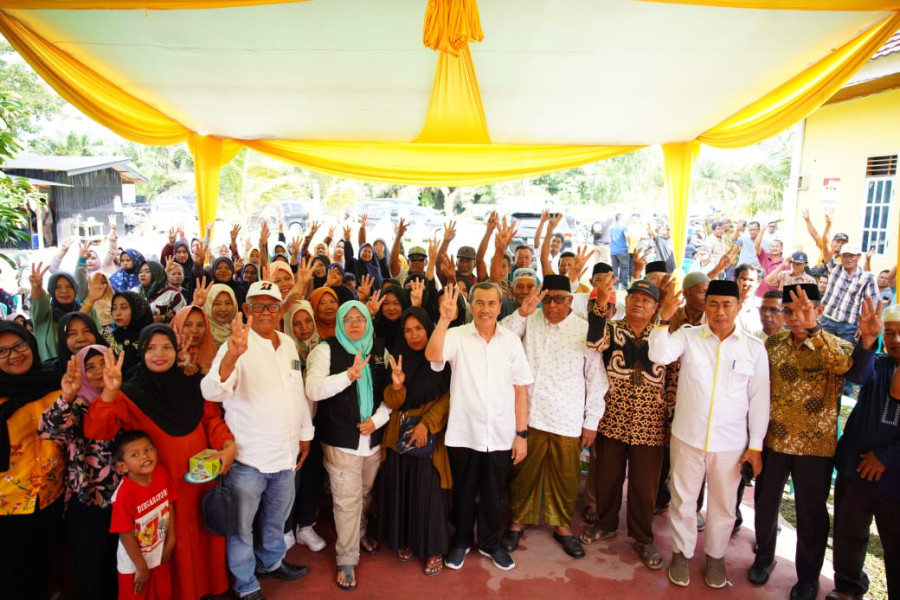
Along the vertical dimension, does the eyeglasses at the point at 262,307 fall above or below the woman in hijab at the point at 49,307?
above

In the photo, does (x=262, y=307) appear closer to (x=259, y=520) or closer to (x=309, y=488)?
(x=259, y=520)

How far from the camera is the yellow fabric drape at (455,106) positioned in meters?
4.20

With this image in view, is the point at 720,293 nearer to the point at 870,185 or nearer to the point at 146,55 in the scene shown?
the point at 146,55

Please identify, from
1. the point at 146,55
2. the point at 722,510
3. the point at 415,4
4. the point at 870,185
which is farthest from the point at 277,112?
the point at 870,185

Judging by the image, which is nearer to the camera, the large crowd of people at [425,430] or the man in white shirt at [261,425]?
the large crowd of people at [425,430]

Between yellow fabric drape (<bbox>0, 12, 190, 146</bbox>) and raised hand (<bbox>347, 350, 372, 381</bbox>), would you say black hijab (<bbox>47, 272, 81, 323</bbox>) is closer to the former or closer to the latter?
yellow fabric drape (<bbox>0, 12, 190, 146</bbox>)

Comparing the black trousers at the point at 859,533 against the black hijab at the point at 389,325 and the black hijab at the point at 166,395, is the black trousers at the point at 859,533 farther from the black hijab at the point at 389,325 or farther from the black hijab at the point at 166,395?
the black hijab at the point at 166,395

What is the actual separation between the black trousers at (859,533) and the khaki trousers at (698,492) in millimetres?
523

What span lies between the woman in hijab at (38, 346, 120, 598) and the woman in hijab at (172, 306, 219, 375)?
1.83 ft

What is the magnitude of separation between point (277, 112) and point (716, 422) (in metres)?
4.99

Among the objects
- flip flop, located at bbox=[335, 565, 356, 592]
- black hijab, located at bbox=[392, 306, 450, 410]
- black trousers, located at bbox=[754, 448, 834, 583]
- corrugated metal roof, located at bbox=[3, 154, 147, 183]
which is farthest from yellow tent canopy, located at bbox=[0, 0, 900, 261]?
corrugated metal roof, located at bbox=[3, 154, 147, 183]

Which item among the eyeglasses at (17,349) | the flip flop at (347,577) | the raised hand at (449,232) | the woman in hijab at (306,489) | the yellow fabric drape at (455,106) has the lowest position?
the flip flop at (347,577)

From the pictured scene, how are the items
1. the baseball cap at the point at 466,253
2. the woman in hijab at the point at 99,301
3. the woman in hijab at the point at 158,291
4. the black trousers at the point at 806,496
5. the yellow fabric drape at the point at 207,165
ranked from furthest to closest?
the yellow fabric drape at the point at 207,165, the baseball cap at the point at 466,253, the woman in hijab at the point at 158,291, the woman in hijab at the point at 99,301, the black trousers at the point at 806,496

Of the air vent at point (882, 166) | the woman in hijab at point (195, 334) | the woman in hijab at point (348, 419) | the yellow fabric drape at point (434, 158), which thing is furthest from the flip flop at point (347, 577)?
the air vent at point (882, 166)
